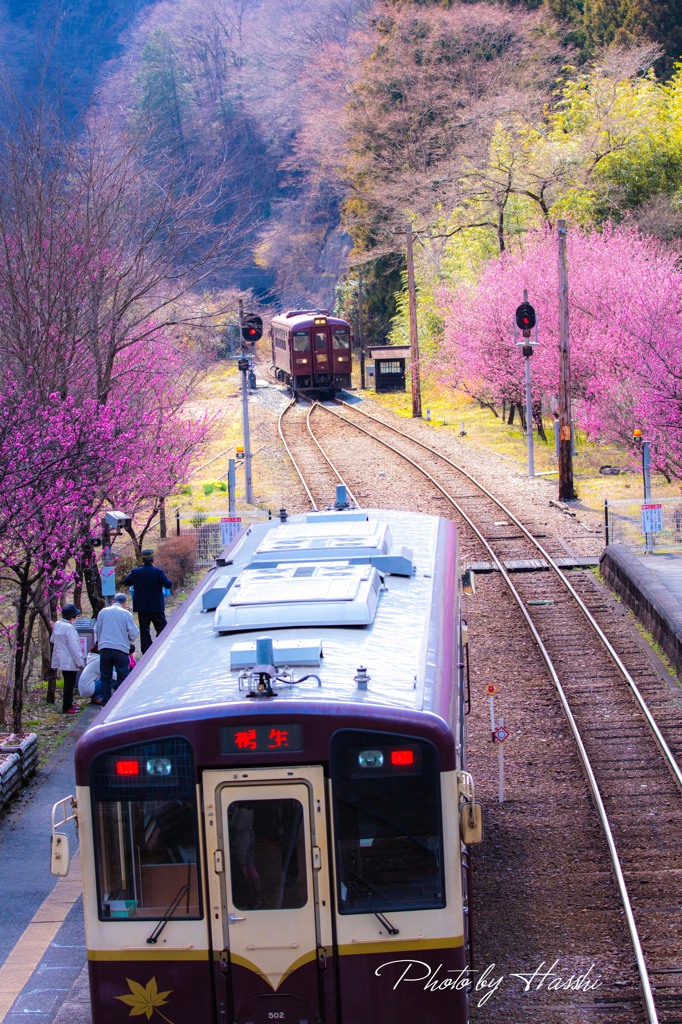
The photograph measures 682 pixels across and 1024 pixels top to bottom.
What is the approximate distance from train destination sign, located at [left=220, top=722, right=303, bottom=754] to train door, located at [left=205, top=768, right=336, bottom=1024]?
179 millimetres

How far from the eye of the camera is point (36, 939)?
807 centimetres

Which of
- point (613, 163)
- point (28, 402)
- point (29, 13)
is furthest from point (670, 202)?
point (29, 13)

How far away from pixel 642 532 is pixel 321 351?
2519 centimetres

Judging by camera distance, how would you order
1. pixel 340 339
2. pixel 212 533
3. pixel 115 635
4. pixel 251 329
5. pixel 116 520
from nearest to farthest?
pixel 115 635 < pixel 116 520 < pixel 212 533 < pixel 251 329 < pixel 340 339

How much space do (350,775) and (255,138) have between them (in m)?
89.0

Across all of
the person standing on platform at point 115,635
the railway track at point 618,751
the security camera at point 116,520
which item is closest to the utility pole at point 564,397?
the railway track at point 618,751

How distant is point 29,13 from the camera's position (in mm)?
102312

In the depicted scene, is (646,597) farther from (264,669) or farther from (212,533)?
(264,669)

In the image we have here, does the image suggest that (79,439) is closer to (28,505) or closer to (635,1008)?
(28,505)

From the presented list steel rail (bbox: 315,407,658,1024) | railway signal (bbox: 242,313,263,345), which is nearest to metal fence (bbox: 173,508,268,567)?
railway signal (bbox: 242,313,263,345)

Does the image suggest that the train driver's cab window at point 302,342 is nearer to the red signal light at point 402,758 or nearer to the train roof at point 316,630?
the train roof at point 316,630

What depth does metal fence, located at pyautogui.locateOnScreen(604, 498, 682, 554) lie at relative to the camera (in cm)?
1975
